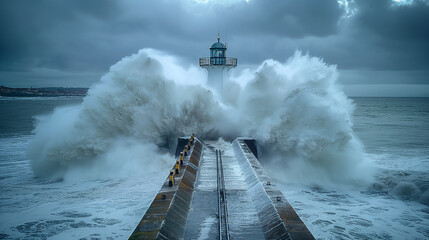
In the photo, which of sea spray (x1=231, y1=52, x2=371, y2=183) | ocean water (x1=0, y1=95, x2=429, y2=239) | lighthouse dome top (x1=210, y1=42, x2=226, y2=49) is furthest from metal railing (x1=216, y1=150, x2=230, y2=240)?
lighthouse dome top (x1=210, y1=42, x2=226, y2=49)

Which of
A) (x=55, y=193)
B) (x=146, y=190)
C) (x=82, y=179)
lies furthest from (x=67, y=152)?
(x=146, y=190)

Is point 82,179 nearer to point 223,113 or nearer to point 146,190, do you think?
point 146,190

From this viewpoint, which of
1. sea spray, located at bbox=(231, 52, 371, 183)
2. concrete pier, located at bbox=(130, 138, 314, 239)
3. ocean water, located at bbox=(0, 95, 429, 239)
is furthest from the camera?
sea spray, located at bbox=(231, 52, 371, 183)

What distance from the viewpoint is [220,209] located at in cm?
752

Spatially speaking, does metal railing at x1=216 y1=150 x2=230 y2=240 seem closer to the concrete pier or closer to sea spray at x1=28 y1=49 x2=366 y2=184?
the concrete pier

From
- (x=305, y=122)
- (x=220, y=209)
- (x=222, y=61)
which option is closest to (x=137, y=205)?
(x=220, y=209)

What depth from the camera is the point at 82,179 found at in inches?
518

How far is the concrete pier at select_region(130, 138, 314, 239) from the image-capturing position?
6.26 metres

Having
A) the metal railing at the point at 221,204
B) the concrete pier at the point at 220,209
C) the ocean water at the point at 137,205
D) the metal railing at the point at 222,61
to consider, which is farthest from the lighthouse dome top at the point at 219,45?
the concrete pier at the point at 220,209

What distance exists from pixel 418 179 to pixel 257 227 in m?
10.2

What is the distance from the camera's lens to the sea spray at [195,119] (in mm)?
14195

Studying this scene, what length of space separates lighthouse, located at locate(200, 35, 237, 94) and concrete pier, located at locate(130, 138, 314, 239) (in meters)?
12.2

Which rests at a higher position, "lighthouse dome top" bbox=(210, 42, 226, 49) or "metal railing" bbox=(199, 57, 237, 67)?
"lighthouse dome top" bbox=(210, 42, 226, 49)

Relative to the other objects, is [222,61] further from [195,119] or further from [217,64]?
[195,119]
